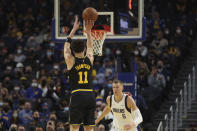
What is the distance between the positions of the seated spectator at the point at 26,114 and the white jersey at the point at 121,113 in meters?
5.41

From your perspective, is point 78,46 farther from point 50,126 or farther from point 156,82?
point 156,82

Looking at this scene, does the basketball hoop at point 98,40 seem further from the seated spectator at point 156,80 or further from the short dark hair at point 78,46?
the seated spectator at point 156,80

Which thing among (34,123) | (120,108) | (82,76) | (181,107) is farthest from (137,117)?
(181,107)

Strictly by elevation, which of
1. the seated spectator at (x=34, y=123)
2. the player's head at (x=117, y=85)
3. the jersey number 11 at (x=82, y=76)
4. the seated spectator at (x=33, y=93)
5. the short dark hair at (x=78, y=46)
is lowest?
the seated spectator at (x=34, y=123)

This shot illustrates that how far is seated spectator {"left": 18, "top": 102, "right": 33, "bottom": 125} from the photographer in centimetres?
1409

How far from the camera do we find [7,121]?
13.7 metres

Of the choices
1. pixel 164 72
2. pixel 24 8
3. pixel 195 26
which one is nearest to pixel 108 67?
pixel 164 72

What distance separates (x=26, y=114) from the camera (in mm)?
14250

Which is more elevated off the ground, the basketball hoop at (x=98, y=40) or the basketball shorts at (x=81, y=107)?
the basketball hoop at (x=98, y=40)

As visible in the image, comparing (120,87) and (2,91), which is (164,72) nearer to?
(2,91)

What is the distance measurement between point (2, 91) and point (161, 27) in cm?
772

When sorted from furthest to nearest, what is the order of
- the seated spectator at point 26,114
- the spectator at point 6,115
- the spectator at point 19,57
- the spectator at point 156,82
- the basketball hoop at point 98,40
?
the spectator at point 19,57, the spectator at point 156,82, the seated spectator at point 26,114, the spectator at point 6,115, the basketball hoop at point 98,40

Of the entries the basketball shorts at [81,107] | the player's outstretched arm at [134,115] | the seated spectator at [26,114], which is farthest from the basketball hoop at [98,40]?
the seated spectator at [26,114]

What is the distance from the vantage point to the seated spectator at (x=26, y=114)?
1409 cm
